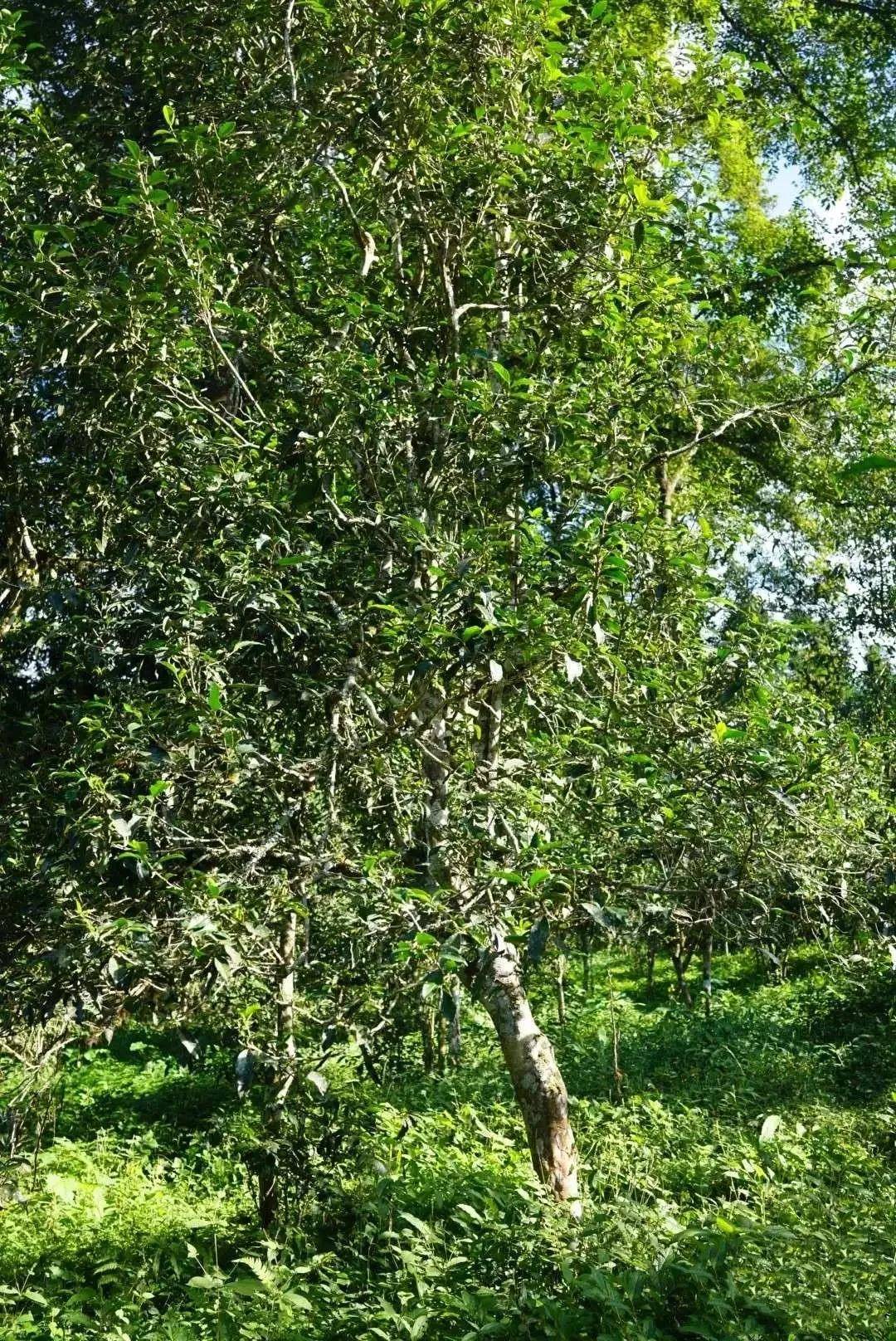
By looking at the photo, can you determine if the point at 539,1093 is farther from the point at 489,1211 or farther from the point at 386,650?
the point at 386,650

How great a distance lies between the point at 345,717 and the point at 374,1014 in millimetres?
1236

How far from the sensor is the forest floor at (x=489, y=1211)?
445cm

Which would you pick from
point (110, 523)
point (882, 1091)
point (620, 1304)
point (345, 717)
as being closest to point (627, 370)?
point (345, 717)

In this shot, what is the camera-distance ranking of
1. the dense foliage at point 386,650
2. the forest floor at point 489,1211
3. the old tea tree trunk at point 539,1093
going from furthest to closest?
1. the old tea tree trunk at point 539,1093
2. the forest floor at point 489,1211
3. the dense foliage at point 386,650

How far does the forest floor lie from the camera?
14.6ft

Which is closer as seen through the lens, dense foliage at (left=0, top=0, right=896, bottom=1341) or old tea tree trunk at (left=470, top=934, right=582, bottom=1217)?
dense foliage at (left=0, top=0, right=896, bottom=1341)

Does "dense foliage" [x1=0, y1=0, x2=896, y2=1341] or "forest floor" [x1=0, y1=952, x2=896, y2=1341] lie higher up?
"dense foliage" [x1=0, y1=0, x2=896, y2=1341]

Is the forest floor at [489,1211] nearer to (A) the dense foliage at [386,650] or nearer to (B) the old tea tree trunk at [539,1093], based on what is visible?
(A) the dense foliage at [386,650]

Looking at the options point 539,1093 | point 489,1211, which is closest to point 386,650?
point 539,1093

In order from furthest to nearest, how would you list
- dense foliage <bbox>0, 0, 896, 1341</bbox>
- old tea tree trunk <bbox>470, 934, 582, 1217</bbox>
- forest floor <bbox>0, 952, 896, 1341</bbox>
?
old tea tree trunk <bbox>470, 934, 582, 1217</bbox>, forest floor <bbox>0, 952, 896, 1341</bbox>, dense foliage <bbox>0, 0, 896, 1341</bbox>

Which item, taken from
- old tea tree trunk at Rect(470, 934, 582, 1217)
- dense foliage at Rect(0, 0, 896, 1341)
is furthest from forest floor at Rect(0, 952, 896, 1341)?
old tea tree trunk at Rect(470, 934, 582, 1217)

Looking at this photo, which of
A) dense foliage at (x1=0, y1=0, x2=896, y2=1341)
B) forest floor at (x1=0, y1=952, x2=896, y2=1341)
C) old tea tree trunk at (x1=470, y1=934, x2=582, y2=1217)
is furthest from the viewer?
old tea tree trunk at (x1=470, y1=934, x2=582, y2=1217)

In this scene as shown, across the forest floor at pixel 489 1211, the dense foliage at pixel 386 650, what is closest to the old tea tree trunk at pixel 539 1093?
the dense foliage at pixel 386 650

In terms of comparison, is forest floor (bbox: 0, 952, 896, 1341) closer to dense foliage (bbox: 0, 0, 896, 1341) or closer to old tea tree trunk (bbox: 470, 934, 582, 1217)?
dense foliage (bbox: 0, 0, 896, 1341)
